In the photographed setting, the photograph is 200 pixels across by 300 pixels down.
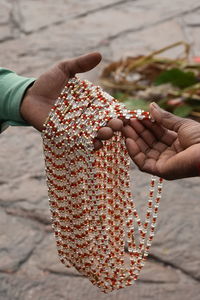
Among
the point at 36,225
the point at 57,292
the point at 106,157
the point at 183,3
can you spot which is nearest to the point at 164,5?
the point at 183,3

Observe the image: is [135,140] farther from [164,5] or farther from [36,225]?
[164,5]

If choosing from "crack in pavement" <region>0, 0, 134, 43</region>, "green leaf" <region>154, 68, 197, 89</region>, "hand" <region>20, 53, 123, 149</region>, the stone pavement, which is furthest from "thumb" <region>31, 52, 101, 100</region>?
"crack in pavement" <region>0, 0, 134, 43</region>

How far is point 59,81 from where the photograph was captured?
1.55m

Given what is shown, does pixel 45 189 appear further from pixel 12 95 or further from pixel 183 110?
pixel 12 95

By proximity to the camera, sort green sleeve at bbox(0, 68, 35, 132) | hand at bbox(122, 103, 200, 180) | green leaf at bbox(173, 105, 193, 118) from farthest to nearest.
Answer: green leaf at bbox(173, 105, 193, 118) < green sleeve at bbox(0, 68, 35, 132) < hand at bbox(122, 103, 200, 180)

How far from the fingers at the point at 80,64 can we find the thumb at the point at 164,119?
0.20 metres

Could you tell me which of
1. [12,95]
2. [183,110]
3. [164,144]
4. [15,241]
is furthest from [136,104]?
[164,144]

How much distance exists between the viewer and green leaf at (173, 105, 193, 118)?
117 inches

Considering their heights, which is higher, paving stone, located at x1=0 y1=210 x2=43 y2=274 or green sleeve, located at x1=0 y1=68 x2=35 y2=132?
green sleeve, located at x1=0 y1=68 x2=35 y2=132

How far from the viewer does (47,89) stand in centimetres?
156

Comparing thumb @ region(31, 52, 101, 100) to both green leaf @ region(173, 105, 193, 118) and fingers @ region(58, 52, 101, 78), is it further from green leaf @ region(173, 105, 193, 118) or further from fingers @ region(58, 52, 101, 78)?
green leaf @ region(173, 105, 193, 118)

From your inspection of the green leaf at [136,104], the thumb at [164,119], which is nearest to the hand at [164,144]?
the thumb at [164,119]

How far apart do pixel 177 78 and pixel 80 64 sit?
5.52 feet

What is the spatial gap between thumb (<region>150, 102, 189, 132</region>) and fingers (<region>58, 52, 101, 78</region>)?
201 millimetres
